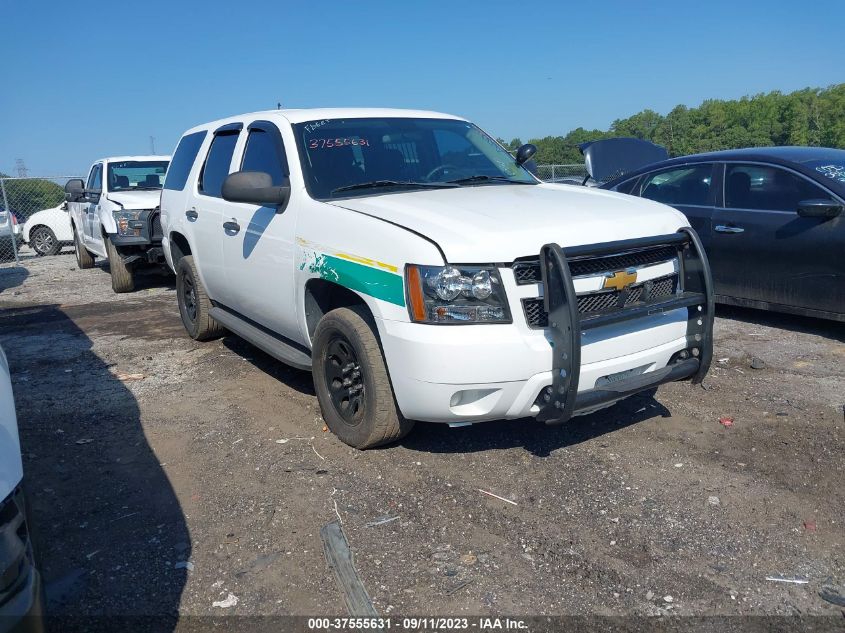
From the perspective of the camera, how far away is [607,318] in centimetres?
359

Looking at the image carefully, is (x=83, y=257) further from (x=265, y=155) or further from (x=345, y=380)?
(x=345, y=380)

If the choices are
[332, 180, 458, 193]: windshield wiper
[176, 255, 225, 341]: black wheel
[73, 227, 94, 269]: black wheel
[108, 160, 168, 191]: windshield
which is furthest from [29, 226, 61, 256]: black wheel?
[332, 180, 458, 193]: windshield wiper

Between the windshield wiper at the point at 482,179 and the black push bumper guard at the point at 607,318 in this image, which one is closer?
the black push bumper guard at the point at 607,318

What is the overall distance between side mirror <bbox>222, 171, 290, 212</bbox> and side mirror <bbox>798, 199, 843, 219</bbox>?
14.1 feet

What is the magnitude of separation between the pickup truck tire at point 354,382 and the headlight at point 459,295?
0.54m

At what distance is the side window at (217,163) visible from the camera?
226 inches

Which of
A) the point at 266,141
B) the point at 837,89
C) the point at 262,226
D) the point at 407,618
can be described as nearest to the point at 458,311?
the point at 407,618

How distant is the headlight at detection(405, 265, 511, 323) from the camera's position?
350 cm

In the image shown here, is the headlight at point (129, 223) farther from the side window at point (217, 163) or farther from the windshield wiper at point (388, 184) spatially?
the windshield wiper at point (388, 184)

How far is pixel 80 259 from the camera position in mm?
13977

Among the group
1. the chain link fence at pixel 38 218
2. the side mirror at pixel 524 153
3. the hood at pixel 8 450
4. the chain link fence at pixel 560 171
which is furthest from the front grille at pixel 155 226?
the chain link fence at pixel 560 171

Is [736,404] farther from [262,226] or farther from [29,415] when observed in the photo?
[29,415]

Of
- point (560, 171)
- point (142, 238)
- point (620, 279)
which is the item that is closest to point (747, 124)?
point (560, 171)

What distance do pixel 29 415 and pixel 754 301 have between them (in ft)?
20.1
